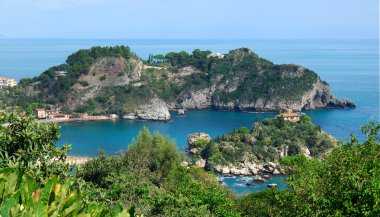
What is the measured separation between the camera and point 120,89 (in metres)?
55.4

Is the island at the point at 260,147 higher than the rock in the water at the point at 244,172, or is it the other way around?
the island at the point at 260,147

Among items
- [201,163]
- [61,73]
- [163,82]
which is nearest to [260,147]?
[201,163]

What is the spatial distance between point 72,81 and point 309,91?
88.1ft

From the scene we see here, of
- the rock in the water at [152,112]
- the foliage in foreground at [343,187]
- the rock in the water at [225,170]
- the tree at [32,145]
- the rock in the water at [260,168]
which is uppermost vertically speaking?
the tree at [32,145]

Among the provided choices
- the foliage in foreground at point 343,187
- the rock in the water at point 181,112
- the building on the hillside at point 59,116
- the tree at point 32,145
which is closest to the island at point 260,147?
the rock in the water at point 181,112

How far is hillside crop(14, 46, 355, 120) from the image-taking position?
53781mm

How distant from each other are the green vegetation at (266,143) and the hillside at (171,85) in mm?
15555

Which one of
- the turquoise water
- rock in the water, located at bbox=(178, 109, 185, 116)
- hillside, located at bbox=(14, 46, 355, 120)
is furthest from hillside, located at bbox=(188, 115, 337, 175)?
rock in the water, located at bbox=(178, 109, 185, 116)

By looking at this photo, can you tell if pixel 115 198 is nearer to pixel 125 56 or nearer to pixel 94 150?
pixel 94 150

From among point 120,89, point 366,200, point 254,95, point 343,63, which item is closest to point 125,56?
point 120,89

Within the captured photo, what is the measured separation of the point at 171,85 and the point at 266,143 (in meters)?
26.0

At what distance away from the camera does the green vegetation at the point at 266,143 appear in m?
33.2

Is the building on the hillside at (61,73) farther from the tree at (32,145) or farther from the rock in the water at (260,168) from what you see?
the tree at (32,145)

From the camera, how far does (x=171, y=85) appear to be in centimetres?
5969
